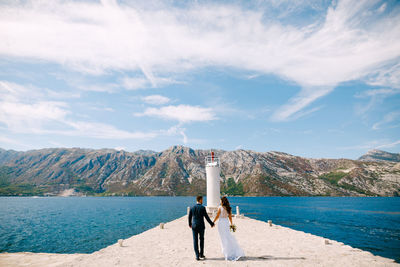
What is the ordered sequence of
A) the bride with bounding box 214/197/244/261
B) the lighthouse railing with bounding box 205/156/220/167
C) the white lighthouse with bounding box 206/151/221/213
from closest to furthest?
1. the bride with bounding box 214/197/244/261
2. the white lighthouse with bounding box 206/151/221/213
3. the lighthouse railing with bounding box 205/156/220/167

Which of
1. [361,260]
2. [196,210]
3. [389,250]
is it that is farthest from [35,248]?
[389,250]

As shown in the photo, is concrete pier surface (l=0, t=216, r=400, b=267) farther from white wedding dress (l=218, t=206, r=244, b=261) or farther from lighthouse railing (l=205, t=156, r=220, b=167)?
lighthouse railing (l=205, t=156, r=220, b=167)

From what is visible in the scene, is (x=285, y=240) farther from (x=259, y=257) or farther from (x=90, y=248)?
(x=90, y=248)

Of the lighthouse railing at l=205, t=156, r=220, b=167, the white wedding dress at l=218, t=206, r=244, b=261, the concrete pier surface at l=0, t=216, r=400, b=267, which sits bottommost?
the concrete pier surface at l=0, t=216, r=400, b=267

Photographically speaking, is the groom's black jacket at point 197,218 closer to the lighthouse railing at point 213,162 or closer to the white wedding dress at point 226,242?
the white wedding dress at point 226,242

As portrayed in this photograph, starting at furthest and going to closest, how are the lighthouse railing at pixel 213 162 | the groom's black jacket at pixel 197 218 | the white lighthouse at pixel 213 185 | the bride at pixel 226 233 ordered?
the lighthouse railing at pixel 213 162 → the white lighthouse at pixel 213 185 → the bride at pixel 226 233 → the groom's black jacket at pixel 197 218

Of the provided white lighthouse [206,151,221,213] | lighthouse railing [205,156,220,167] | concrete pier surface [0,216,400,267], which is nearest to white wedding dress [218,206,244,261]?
concrete pier surface [0,216,400,267]

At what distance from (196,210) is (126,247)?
8.25m

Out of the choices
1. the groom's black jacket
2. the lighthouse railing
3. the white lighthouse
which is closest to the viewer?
the groom's black jacket

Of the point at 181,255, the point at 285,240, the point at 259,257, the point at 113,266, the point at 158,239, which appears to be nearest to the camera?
the point at 113,266

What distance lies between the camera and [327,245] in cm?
1608

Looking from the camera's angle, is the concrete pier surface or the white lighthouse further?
the white lighthouse

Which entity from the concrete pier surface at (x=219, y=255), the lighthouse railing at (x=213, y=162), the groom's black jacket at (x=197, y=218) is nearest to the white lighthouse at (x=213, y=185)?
the lighthouse railing at (x=213, y=162)

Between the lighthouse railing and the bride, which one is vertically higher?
the lighthouse railing
